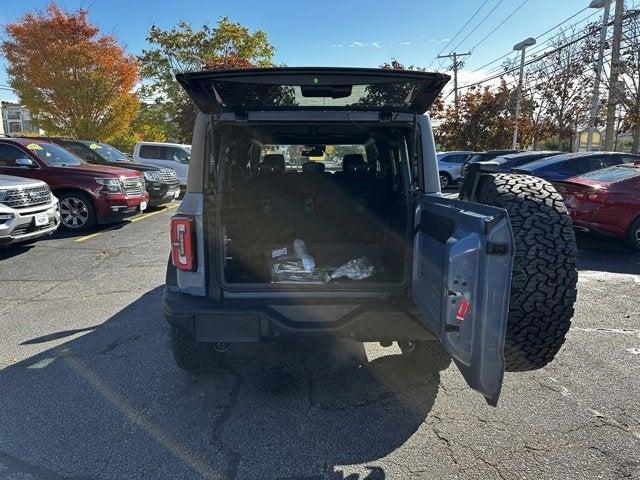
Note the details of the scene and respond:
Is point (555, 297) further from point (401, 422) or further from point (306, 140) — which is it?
point (306, 140)

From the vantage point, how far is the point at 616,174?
7.36 metres

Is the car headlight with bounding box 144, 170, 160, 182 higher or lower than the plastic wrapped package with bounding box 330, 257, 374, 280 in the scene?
higher

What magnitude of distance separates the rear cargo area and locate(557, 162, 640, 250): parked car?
490 centimetres

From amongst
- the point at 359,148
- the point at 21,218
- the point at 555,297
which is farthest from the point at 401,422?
the point at 21,218

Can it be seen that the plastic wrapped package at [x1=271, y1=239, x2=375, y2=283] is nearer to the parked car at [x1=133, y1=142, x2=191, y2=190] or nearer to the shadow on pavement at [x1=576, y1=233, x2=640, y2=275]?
the shadow on pavement at [x1=576, y1=233, x2=640, y2=275]

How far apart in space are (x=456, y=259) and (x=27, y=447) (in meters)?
2.52

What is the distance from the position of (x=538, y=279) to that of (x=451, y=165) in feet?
60.6

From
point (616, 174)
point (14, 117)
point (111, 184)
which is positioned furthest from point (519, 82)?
point (14, 117)

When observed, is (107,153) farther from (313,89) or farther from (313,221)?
(313,89)

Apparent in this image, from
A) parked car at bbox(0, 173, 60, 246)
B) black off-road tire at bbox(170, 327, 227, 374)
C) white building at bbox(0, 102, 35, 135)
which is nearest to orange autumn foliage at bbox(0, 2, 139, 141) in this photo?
parked car at bbox(0, 173, 60, 246)

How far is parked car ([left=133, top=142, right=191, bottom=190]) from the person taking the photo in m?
14.5

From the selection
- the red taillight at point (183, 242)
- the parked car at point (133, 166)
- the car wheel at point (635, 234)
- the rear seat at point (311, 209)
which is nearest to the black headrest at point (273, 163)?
the rear seat at point (311, 209)

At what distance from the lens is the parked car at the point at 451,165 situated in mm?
19094

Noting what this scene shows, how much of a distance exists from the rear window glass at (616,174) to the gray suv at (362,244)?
5417 millimetres
